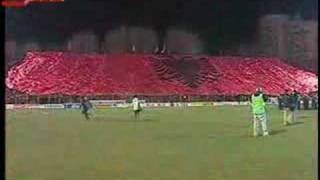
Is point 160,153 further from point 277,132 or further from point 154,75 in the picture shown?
point 154,75

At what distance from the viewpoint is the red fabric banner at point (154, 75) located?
20781 millimetres

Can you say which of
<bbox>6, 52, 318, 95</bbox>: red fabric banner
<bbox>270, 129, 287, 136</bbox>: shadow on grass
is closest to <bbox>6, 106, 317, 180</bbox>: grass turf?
<bbox>270, 129, 287, 136</bbox>: shadow on grass

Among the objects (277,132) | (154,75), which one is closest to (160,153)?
(277,132)

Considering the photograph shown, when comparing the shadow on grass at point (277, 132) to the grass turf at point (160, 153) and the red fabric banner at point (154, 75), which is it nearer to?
the grass turf at point (160, 153)

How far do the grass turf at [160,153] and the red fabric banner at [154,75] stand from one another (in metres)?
8.60

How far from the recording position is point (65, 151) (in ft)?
26.8

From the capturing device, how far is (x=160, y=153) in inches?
297

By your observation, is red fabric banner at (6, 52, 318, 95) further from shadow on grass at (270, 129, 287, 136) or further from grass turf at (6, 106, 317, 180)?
shadow on grass at (270, 129, 287, 136)

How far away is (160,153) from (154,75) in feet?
51.1

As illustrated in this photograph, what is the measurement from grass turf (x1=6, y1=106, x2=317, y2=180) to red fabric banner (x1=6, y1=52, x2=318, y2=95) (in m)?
8.60

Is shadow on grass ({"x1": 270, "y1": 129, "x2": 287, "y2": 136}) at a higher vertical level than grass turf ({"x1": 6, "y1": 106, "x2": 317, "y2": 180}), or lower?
higher

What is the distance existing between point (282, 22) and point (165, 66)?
5904 mm

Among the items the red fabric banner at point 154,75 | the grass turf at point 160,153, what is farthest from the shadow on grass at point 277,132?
the red fabric banner at point 154,75

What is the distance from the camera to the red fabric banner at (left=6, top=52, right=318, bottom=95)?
20.8 m
